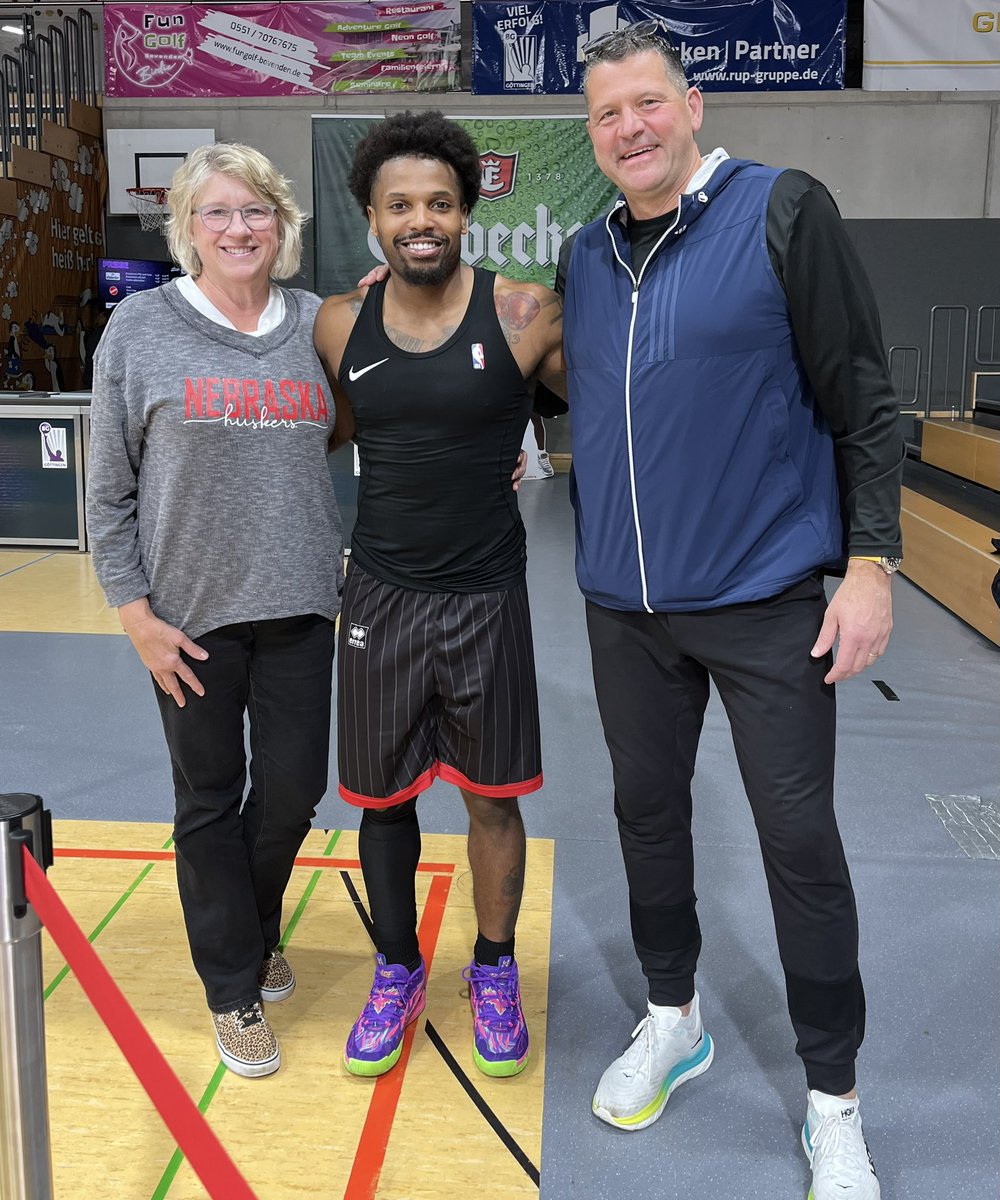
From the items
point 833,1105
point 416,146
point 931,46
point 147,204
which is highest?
point 931,46

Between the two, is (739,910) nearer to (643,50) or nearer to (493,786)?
(493,786)

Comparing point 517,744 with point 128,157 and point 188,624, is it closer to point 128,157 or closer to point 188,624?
point 188,624

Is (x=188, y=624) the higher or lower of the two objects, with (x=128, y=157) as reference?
lower

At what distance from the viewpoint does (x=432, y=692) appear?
1917mm

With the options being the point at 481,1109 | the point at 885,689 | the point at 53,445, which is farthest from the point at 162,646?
the point at 53,445

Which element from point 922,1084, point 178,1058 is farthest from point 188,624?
point 922,1084

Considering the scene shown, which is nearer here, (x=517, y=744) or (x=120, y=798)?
(x=517, y=744)

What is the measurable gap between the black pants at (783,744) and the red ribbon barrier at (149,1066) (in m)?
0.87

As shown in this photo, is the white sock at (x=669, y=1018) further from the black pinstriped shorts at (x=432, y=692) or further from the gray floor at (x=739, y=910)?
the black pinstriped shorts at (x=432, y=692)

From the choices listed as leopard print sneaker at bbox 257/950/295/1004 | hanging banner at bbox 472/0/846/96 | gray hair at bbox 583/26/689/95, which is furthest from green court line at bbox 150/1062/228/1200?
hanging banner at bbox 472/0/846/96

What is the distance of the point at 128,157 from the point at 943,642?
350 inches

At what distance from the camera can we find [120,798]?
312cm

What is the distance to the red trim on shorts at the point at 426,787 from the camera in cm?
193

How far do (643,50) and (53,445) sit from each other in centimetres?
557
